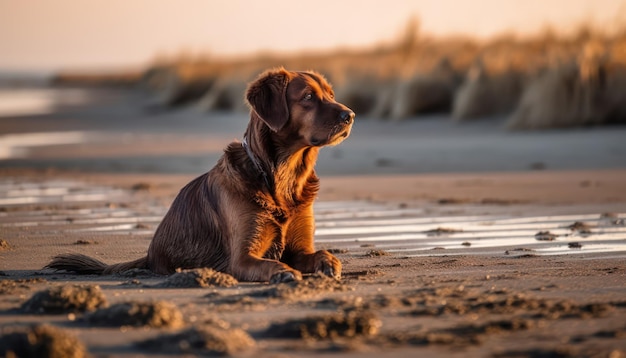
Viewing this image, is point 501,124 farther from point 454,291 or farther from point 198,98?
point 198,98

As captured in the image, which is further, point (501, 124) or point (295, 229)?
point (501, 124)

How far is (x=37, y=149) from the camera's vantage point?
19391mm

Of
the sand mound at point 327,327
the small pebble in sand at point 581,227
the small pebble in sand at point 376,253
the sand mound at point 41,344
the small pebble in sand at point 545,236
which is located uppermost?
the small pebble in sand at point 581,227

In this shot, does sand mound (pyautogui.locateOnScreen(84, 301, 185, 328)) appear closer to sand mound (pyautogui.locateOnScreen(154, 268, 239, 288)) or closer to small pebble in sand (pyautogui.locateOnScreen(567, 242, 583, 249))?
sand mound (pyautogui.locateOnScreen(154, 268, 239, 288))

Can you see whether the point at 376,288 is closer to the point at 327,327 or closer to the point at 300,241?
the point at 300,241

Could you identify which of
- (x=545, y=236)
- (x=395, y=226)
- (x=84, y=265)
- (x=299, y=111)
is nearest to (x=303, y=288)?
(x=299, y=111)

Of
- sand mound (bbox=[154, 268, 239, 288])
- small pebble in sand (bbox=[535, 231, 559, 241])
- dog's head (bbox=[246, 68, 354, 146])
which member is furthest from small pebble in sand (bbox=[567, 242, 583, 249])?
sand mound (bbox=[154, 268, 239, 288])

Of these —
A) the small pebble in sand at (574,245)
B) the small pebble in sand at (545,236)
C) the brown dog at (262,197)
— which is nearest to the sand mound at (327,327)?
the brown dog at (262,197)

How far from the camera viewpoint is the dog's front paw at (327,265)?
6520 mm

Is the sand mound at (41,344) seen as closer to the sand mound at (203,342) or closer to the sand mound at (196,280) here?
the sand mound at (203,342)

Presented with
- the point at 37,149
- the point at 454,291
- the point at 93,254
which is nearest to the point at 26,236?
the point at 93,254

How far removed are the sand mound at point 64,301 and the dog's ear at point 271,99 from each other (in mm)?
1989

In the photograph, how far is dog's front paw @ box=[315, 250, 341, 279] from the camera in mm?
6520

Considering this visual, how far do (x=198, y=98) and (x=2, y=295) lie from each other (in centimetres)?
2930
